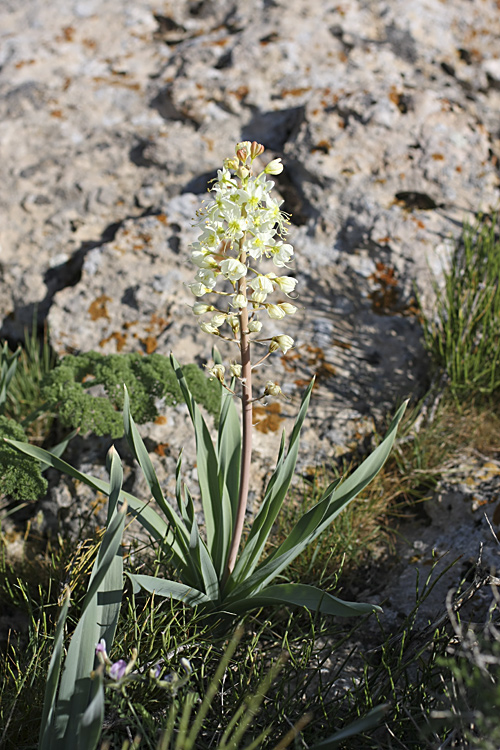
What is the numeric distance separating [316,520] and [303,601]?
26 centimetres

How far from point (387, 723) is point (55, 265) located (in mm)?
3079

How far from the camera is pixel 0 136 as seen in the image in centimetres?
405

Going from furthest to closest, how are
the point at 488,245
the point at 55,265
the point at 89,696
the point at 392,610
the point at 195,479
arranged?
the point at 55,265
the point at 488,245
the point at 195,479
the point at 392,610
the point at 89,696

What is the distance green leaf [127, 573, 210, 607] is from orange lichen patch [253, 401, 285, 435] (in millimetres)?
1026

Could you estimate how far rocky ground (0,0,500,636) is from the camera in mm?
2998

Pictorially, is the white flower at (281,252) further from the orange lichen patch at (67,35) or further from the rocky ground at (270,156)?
the orange lichen patch at (67,35)

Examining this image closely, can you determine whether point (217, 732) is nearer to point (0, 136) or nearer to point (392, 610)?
point (392, 610)

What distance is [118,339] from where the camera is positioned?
2.96 m

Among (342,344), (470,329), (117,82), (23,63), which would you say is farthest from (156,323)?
(23,63)

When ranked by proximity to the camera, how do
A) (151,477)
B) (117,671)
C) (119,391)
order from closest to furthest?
(117,671) < (151,477) < (119,391)

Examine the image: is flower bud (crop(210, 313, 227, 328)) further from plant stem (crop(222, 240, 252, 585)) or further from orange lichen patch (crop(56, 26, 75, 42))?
orange lichen patch (crop(56, 26, 75, 42))

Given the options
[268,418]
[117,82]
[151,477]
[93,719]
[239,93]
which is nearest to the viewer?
[93,719]

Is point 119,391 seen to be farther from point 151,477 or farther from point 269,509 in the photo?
point 269,509

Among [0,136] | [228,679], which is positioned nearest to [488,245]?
[228,679]
